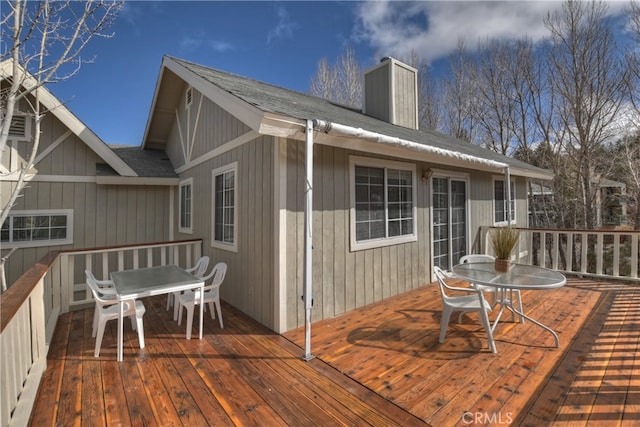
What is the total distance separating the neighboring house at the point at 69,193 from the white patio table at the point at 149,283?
308cm

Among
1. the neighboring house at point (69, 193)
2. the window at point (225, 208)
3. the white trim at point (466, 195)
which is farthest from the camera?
the white trim at point (466, 195)

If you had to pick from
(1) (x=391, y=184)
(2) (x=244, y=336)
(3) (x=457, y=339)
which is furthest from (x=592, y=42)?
(2) (x=244, y=336)

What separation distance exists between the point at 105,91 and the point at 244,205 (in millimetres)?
5850

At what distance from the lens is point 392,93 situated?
21.4 ft

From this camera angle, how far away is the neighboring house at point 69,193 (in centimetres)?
512

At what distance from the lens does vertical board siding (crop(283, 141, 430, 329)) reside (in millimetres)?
3398

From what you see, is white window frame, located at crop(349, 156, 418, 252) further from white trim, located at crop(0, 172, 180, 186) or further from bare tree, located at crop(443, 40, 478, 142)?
bare tree, located at crop(443, 40, 478, 142)

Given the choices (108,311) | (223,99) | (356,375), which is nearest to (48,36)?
(223,99)

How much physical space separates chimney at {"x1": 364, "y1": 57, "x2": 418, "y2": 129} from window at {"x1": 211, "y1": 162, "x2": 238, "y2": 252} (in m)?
3.97

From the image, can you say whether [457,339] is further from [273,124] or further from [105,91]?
[105,91]

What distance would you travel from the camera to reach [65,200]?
555 cm

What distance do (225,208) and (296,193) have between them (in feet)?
5.67

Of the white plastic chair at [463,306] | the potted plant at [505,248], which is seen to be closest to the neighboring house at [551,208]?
the potted plant at [505,248]

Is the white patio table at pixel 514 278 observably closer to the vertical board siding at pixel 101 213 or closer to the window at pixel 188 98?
the window at pixel 188 98
